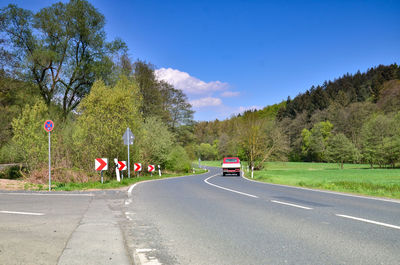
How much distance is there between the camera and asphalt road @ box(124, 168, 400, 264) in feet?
13.8

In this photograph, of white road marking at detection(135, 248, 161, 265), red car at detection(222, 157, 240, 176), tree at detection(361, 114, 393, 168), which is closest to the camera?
white road marking at detection(135, 248, 161, 265)

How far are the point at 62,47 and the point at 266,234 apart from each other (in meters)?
28.2

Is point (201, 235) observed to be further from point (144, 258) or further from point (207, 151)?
point (207, 151)

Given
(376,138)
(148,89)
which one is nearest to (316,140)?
(376,138)

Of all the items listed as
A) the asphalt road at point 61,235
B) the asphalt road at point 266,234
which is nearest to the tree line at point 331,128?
the asphalt road at point 266,234

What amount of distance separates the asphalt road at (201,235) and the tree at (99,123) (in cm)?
1281

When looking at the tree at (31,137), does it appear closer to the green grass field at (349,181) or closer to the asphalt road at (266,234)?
the asphalt road at (266,234)

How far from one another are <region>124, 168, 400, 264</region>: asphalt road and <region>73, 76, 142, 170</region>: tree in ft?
45.2

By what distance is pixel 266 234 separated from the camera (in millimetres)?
5473

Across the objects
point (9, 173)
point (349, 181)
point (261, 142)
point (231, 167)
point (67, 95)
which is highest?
point (67, 95)

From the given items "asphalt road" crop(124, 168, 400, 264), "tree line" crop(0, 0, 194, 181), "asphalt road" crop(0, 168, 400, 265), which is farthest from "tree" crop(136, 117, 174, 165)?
"asphalt road" crop(124, 168, 400, 264)

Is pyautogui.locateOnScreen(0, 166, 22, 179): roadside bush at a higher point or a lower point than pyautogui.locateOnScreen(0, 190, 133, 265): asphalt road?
higher

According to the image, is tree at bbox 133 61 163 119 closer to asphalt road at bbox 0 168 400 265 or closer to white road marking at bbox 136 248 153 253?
asphalt road at bbox 0 168 400 265

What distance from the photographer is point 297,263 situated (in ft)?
12.9
